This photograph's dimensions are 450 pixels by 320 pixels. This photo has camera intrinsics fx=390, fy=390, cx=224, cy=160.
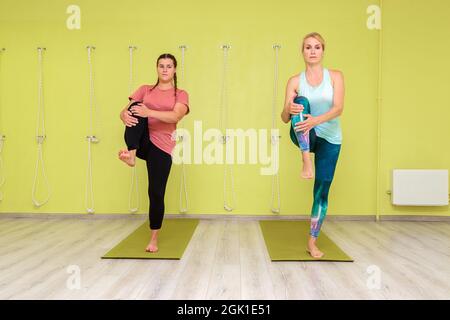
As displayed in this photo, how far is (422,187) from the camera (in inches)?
156

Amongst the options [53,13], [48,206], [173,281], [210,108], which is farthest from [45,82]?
[173,281]

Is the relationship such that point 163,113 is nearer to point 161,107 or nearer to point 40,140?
point 161,107

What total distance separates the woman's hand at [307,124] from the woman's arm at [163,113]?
835 millimetres

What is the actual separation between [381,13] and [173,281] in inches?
138

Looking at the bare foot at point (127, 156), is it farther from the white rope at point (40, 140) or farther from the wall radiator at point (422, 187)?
the wall radiator at point (422, 187)

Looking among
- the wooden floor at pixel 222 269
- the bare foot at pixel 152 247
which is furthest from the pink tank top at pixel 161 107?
the wooden floor at pixel 222 269

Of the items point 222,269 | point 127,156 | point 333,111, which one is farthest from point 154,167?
point 333,111

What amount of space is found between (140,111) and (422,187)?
9.70 ft

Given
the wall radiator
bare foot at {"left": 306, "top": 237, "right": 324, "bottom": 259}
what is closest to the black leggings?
bare foot at {"left": 306, "top": 237, "right": 324, "bottom": 259}

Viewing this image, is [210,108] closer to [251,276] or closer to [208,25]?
[208,25]

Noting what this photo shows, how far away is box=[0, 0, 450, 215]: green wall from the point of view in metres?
4.09

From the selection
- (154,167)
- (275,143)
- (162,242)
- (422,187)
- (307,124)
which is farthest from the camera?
(275,143)

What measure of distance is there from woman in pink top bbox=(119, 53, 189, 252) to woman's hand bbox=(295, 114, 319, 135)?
2.74 ft

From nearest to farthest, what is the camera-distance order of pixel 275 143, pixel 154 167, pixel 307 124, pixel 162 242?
pixel 307 124 < pixel 154 167 < pixel 162 242 < pixel 275 143
